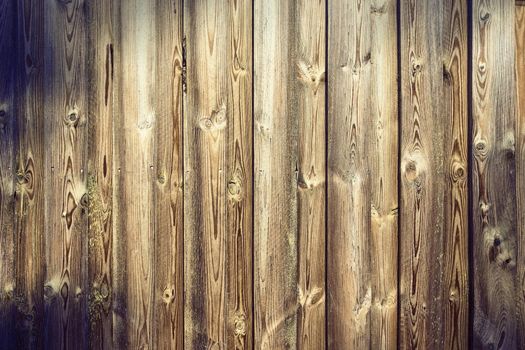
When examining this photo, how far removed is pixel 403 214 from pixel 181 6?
1107mm

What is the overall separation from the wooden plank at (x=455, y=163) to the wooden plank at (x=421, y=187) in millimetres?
29

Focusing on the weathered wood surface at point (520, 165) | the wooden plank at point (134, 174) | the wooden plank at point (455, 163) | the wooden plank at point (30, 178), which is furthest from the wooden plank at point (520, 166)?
the wooden plank at point (30, 178)

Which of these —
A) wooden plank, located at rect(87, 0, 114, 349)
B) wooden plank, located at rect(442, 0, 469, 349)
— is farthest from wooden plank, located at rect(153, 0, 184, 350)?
wooden plank, located at rect(442, 0, 469, 349)

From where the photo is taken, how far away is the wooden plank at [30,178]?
1.41 meters

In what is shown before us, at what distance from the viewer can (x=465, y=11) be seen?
142cm

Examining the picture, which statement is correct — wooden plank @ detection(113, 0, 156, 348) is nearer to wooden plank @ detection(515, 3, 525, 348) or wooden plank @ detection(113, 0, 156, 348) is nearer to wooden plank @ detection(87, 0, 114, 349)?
wooden plank @ detection(87, 0, 114, 349)

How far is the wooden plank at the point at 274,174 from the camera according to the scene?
1.40 m

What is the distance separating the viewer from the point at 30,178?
142 centimetres

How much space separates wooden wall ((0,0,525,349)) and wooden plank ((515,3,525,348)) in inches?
0.7

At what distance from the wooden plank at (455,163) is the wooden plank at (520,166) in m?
0.20

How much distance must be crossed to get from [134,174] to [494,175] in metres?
1.31

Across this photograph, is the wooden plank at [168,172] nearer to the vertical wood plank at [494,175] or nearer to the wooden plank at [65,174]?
the wooden plank at [65,174]

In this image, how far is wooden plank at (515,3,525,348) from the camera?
1.42 meters

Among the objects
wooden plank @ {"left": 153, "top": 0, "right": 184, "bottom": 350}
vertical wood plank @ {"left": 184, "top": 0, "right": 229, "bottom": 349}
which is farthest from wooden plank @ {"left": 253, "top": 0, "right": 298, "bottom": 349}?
wooden plank @ {"left": 153, "top": 0, "right": 184, "bottom": 350}
